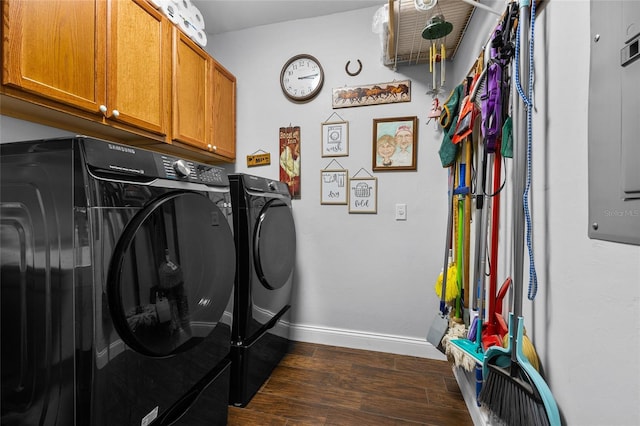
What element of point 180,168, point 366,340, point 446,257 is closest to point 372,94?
point 446,257

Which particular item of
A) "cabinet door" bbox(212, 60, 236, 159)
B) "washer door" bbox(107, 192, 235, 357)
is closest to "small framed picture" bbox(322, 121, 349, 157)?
"cabinet door" bbox(212, 60, 236, 159)

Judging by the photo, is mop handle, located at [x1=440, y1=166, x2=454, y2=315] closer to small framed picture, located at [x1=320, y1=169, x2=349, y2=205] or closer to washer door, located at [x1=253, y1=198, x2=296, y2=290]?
small framed picture, located at [x1=320, y1=169, x2=349, y2=205]

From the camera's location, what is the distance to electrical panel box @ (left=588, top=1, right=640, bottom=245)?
0.51 meters

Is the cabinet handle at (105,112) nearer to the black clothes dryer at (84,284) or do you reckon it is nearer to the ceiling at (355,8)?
the black clothes dryer at (84,284)

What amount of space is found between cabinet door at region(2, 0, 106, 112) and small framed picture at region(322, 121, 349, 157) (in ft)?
4.53

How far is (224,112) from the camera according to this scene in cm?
213

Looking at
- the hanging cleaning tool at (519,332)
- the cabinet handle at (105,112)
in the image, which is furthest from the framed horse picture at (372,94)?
the cabinet handle at (105,112)

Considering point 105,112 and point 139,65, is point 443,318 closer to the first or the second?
point 105,112

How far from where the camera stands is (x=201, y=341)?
1009mm

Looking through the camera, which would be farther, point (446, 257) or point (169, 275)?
point (446, 257)

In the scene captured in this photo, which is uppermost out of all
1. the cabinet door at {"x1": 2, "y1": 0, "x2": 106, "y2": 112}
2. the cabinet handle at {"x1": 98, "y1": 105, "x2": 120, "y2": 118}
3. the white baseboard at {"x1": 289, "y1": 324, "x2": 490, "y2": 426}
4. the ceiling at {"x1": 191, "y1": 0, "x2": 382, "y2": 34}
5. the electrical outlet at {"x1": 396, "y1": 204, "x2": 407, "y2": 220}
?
the ceiling at {"x1": 191, "y1": 0, "x2": 382, "y2": 34}

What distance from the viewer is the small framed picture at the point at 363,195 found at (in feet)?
6.66

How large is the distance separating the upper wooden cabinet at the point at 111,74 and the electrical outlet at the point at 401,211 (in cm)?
148

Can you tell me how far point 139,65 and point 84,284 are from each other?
1.32 m
